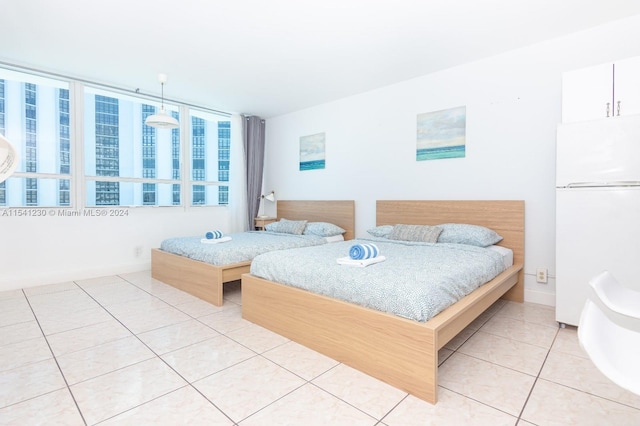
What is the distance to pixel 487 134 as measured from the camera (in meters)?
3.22

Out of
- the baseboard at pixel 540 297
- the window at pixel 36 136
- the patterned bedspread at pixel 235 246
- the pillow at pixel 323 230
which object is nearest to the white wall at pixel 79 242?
the window at pixel 36 136

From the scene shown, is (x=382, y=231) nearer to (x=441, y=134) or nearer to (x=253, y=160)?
(x=441, y=134)

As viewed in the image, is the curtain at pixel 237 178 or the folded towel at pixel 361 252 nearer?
the folded towel at pixel 361 252

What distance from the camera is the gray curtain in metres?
5.36

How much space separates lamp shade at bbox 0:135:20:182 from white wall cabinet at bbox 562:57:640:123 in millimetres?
3201

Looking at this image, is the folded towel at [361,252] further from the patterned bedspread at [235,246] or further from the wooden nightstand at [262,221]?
the wooden nightstand at [262,221]

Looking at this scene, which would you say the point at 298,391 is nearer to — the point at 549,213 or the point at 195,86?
the point at 549,213

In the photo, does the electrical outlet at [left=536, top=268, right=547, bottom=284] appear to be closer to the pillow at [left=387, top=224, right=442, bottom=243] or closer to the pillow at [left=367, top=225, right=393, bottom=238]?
the pillow at [left=387, top=224, right=442, bottom=243]

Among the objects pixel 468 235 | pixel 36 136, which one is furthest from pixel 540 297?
pixel 36 136

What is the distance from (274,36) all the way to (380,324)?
249 centimetres

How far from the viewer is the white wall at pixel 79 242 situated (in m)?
3.43

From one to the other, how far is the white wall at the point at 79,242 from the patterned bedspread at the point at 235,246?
27.5 inches

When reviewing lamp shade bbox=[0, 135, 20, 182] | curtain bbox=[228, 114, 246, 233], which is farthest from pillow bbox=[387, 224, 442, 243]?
lamp shade bbox=[0, 135, 20, 182]

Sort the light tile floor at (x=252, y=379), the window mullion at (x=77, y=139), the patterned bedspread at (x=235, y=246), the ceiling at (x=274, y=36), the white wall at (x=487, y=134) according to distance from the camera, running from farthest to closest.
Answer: the window mullion at (x=77, y=139), the patterned bedspread at (x=235, y=246), the white wall at (x=487, y=134), the ceiling at (x=274, y=36), the light tile floor at (x=252, y=379)
